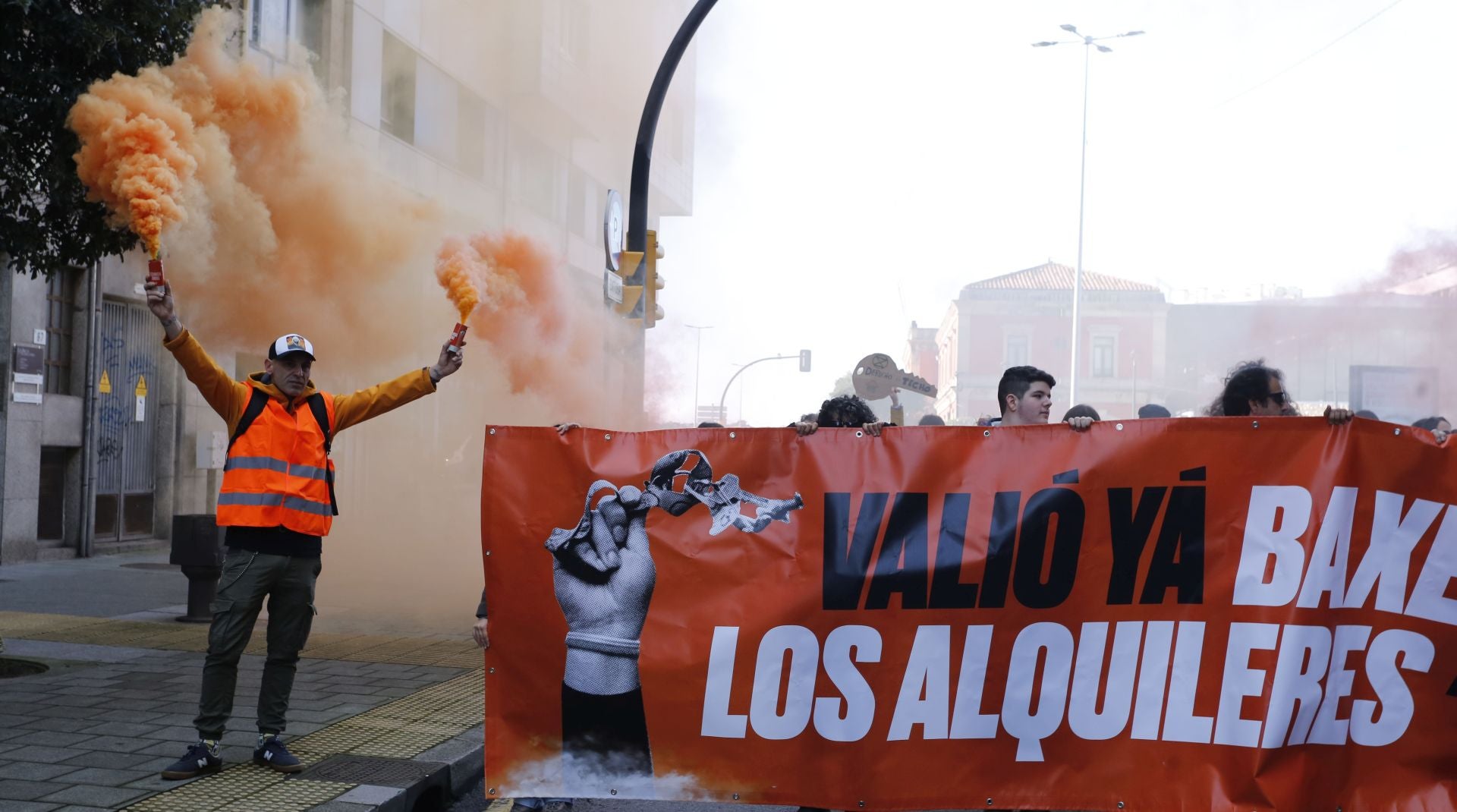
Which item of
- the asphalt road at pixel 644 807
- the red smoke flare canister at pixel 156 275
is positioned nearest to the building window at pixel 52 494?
the red smoke flare canister at pixel 156 275

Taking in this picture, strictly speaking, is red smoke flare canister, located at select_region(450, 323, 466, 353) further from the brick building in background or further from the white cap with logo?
the brick building in background

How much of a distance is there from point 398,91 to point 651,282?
27.1ft

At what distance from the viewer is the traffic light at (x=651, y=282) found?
394 inches

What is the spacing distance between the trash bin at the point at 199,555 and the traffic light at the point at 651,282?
3.66m

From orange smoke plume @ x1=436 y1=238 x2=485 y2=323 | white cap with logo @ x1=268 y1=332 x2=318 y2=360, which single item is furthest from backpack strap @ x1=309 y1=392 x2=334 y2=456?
orange smoke plume @ x1=436 y1=238 x2=485 y2=323

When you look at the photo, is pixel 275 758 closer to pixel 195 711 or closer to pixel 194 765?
pixel 194 765

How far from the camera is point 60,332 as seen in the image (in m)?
13.4

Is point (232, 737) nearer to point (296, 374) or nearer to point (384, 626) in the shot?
point (296, 374)

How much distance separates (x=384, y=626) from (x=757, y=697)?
5609mm

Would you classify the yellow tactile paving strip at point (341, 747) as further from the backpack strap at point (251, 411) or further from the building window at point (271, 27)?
the building window at point (271, 27)

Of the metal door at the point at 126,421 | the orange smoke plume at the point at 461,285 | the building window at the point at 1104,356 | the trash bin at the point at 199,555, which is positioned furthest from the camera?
the building window at the point at 1104,356

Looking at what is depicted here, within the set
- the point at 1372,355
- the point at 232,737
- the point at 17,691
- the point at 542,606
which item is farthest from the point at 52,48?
the point at 1372,355

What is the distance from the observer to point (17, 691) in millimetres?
6074

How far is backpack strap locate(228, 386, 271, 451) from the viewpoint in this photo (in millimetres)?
4781
